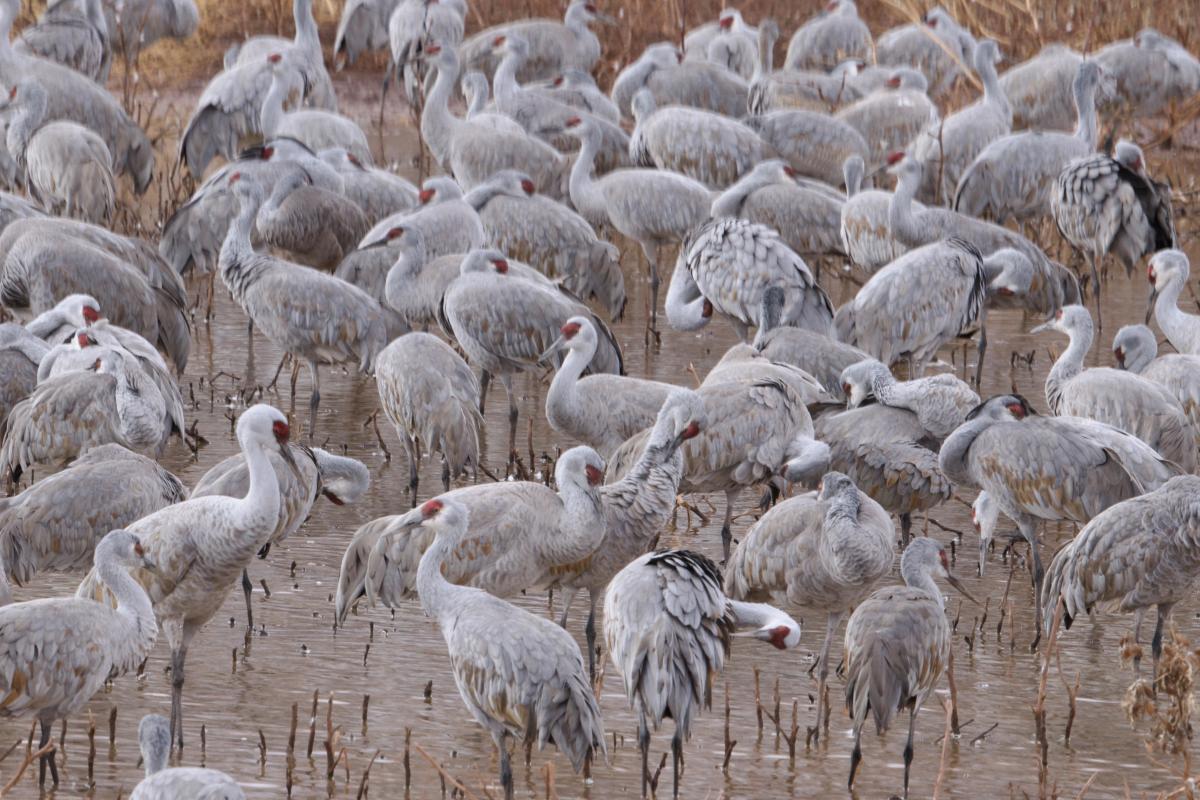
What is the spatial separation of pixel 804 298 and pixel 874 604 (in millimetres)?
4098

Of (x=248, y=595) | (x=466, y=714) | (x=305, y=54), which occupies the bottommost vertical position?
(x=466, y=714)

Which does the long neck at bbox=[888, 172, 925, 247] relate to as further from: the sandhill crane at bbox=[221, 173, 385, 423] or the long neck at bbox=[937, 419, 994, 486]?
the long neck at bbox=[937, 419, 994, 486]

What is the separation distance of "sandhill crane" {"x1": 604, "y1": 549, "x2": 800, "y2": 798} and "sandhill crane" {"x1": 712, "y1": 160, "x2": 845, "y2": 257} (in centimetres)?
561

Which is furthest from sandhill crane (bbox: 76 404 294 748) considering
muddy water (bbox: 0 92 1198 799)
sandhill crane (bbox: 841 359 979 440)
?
sandhill crane (bbox: 841 359 979 440)

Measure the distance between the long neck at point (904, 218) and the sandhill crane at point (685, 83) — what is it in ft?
13.6

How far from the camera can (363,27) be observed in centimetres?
1728

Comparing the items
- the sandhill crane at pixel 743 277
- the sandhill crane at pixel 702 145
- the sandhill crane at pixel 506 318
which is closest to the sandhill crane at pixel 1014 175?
the sandhill crane at pixel 702 145

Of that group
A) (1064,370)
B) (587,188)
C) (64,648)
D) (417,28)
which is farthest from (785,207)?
(64,648)

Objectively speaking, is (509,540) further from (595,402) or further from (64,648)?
(595,402)

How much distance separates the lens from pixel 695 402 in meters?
6.88

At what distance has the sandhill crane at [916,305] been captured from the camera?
31.0 feet

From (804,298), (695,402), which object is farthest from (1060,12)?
(695,402)

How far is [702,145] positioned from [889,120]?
1811 millimetres

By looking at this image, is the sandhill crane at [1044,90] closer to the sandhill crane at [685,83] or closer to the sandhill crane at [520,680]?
the sandhill crane at [685,83]
